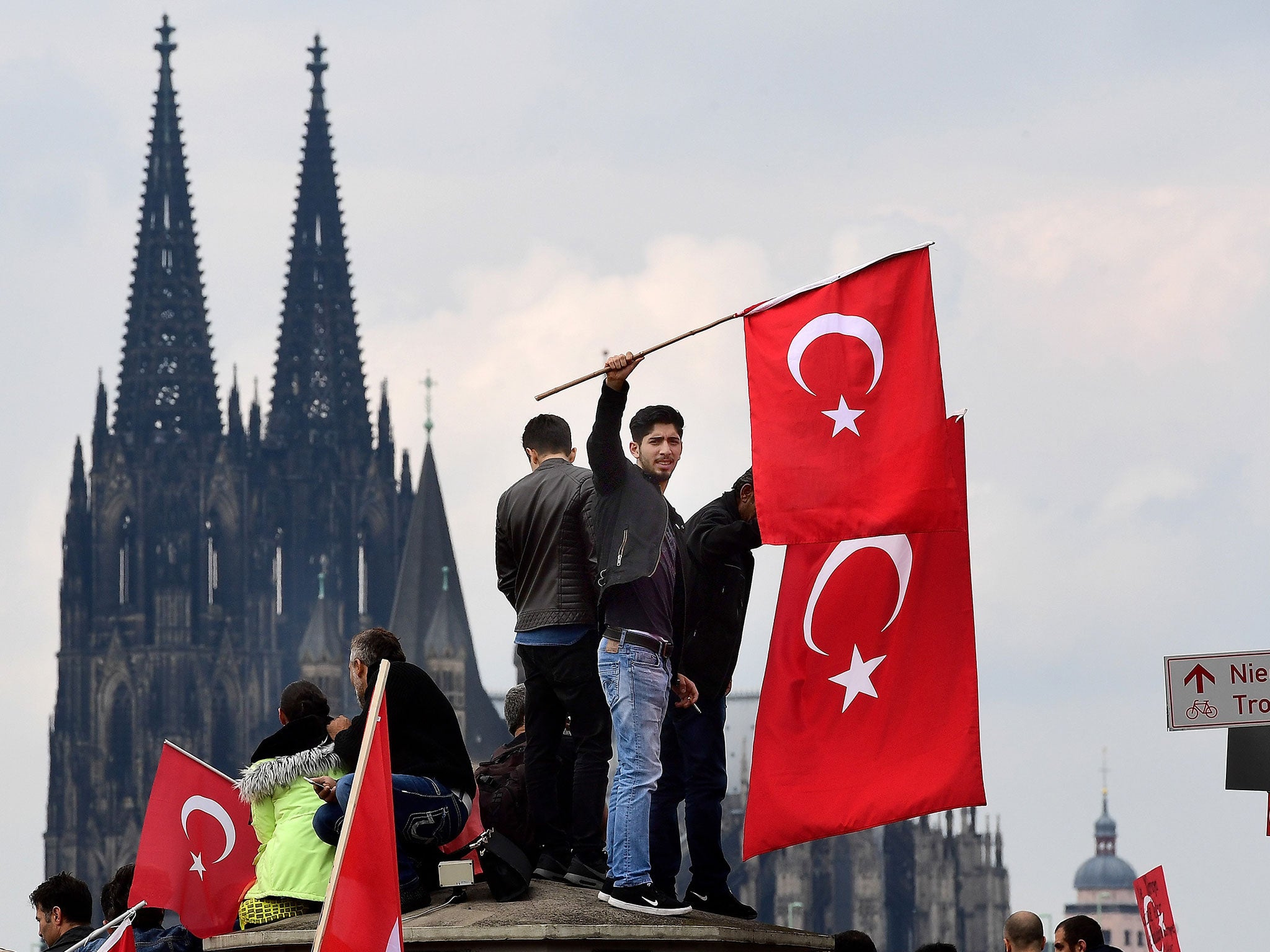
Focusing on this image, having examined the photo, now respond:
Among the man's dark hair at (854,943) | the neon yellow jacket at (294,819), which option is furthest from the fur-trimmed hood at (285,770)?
the man's dark hair at (854,943)

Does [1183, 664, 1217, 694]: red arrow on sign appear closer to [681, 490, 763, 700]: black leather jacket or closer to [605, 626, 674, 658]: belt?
[681, 490, 763, 700]: black leather jacket

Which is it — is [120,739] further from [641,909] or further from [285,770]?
[641,909]

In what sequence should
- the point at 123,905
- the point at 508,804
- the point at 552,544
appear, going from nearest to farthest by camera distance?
the point at 552,544, the point at 508,804, the point at 123,905

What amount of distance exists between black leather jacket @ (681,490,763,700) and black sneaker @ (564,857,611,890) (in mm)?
719

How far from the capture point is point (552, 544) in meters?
9.70

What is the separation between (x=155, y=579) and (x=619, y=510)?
302 feet

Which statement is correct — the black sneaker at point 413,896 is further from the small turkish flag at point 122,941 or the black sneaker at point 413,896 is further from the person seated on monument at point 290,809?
the small turkish flag at point 122,941

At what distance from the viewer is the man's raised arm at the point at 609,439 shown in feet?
29.9

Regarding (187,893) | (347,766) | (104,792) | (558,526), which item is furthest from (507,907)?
(104,792)

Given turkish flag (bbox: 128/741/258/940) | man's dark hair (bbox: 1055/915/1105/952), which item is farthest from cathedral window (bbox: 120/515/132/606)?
man's dark hair (bbox: 1055/915/1105/952)

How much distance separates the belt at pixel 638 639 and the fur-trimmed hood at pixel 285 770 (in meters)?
1.02

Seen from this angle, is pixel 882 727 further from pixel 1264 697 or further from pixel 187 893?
pixel 187 893

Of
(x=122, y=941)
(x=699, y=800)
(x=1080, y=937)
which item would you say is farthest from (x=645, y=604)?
(x=122, y=941)

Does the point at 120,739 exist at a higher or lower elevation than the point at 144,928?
higher
